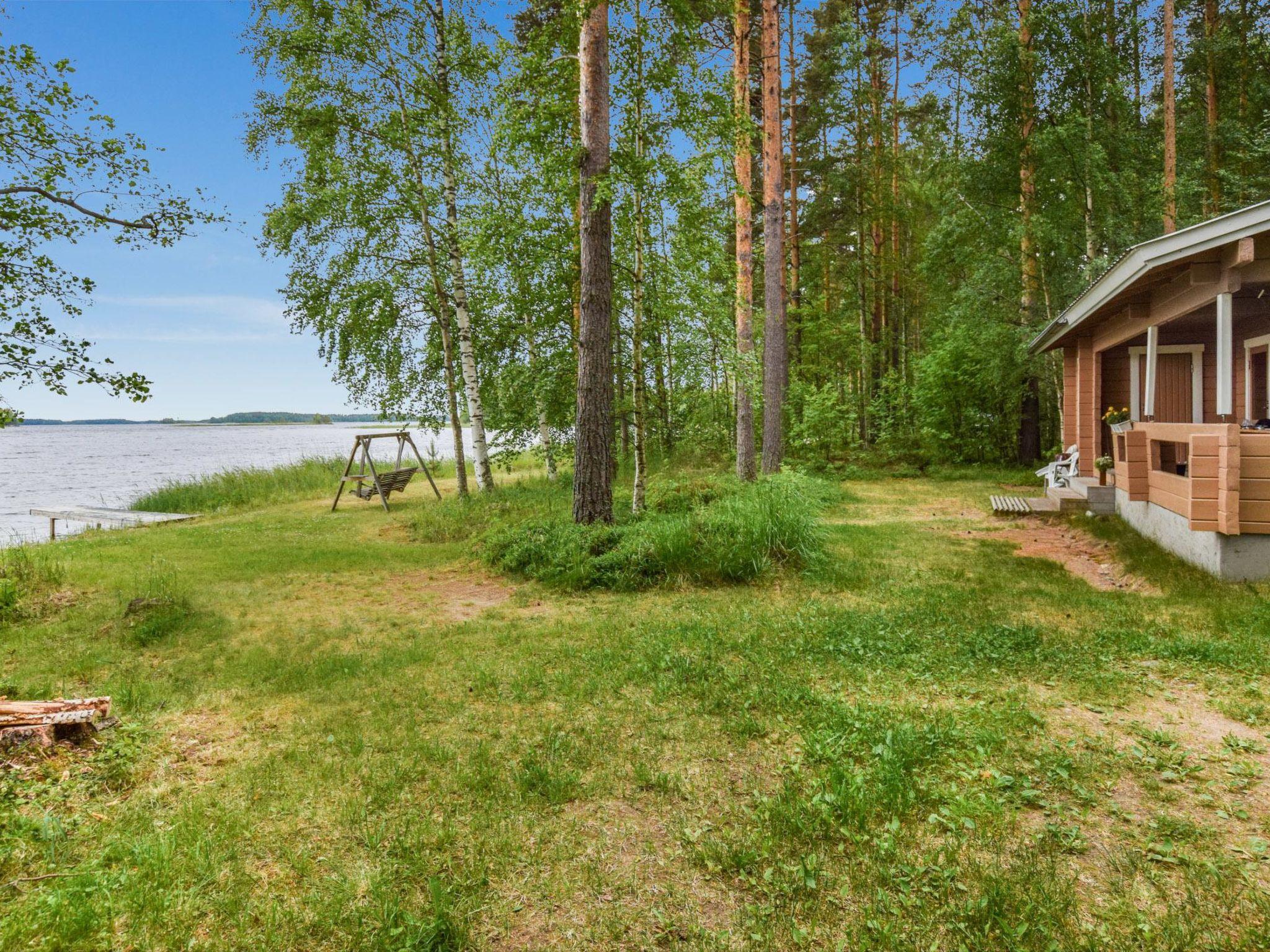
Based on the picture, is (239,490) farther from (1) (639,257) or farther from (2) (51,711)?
(2) (51,711)

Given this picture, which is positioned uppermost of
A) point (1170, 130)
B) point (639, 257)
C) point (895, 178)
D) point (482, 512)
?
point (895, 178)

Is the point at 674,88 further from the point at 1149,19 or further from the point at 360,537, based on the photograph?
the point at 1149,19

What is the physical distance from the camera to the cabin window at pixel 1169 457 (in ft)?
23.9

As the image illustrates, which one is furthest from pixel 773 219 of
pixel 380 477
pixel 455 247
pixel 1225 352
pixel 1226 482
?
pixel 380 477

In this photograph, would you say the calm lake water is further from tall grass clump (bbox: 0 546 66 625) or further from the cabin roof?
Result: the cabin roof

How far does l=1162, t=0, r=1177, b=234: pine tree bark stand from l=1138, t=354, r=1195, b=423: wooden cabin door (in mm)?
3611

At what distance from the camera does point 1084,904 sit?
2.04 m

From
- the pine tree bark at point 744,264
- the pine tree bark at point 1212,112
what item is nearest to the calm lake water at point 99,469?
the pine tree bark at point 744,264

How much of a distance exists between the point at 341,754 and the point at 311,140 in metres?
12.1

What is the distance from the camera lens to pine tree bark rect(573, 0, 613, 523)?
7512mm

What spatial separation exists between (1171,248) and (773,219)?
6440 millimetres

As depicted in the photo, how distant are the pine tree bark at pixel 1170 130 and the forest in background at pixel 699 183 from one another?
70mm

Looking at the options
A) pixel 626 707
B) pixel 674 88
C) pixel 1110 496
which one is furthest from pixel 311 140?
pixel 1110 496

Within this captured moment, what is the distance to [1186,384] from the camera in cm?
1055
